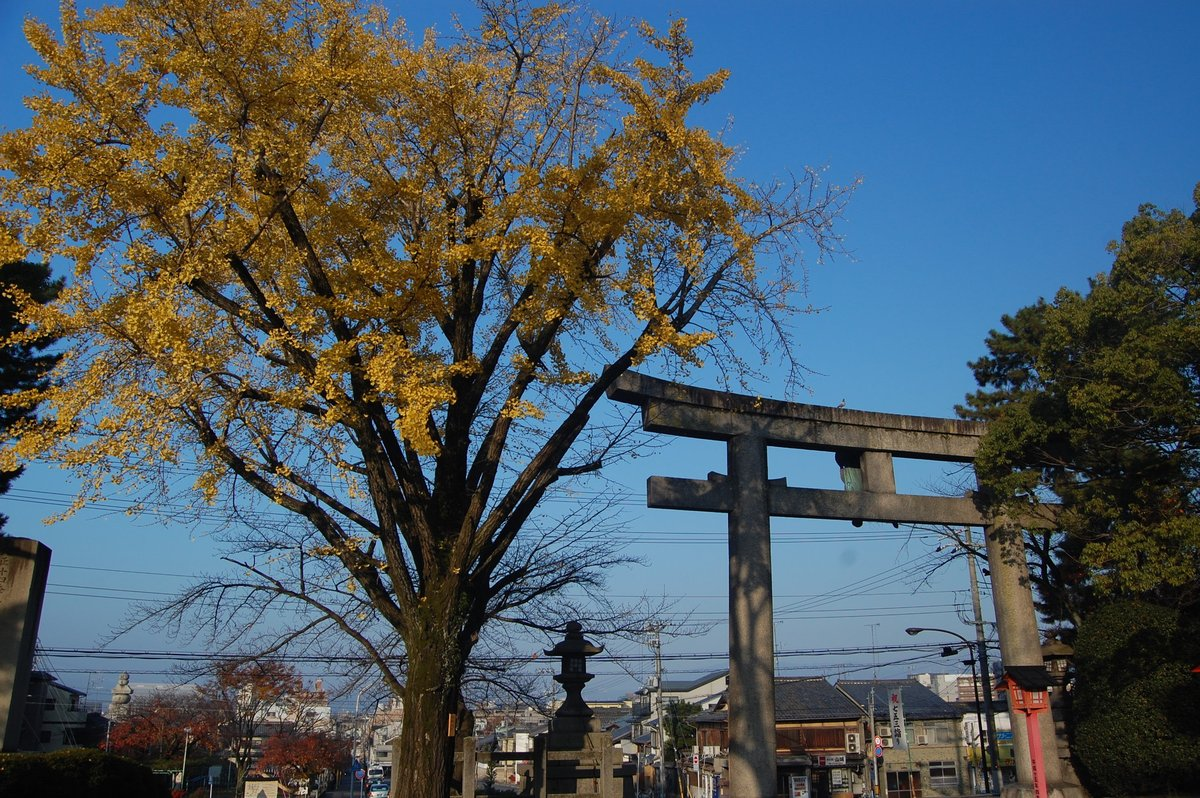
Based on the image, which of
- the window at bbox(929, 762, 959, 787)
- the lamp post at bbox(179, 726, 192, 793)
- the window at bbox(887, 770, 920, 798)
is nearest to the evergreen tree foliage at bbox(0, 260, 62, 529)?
the lamp post at bbox(179, 726, 192, 793)

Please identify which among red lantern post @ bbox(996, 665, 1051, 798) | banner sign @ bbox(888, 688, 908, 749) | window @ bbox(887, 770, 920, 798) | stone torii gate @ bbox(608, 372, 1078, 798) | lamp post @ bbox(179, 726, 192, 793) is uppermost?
stone torii gate @ bbox(608, 372, 1078, 798)

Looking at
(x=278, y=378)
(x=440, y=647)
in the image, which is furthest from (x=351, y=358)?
(x=440, y=647)

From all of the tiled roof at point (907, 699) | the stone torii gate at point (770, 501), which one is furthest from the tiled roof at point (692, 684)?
the stone torii gate at point (770, 501)

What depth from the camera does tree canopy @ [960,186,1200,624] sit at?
12.7 m

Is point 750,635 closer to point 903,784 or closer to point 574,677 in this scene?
point 574,677

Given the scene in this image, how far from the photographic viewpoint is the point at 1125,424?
→ 13.5 m

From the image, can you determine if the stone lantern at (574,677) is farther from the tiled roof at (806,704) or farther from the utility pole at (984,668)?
the tiled roof at (806,704)

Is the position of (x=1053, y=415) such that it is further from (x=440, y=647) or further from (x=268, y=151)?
(x=268, y=151)

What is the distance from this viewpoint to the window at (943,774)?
123ft

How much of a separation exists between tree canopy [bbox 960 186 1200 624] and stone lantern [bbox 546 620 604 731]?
316 inches

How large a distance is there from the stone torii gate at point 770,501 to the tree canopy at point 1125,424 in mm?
1107

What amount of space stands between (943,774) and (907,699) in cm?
360

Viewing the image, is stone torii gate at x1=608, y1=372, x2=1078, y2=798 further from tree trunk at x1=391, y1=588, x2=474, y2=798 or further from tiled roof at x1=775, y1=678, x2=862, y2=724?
tiled roof at x1=775, y1=678, x2=862, y2=724

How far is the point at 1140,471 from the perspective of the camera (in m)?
13.6
